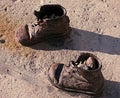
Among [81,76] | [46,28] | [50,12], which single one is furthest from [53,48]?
[81,76]

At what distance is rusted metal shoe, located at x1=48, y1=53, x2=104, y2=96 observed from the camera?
242 centimetres

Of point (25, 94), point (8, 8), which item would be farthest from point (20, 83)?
point (8, 8)

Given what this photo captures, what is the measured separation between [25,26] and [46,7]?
0.25 meters

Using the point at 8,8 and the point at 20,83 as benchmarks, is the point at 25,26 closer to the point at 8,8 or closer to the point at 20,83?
the point at 8,8

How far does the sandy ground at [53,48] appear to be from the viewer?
2.56 meters

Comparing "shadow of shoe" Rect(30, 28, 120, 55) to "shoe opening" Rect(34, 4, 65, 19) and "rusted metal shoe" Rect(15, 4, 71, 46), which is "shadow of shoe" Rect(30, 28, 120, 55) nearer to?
"rusted metal shoe" Rect(15, 4, 71, 46)

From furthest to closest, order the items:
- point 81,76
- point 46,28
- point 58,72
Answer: point 46,28 → point 58,72 → point 81,76

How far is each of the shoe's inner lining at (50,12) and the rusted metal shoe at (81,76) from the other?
0.49 metres

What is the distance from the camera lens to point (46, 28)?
2758 millimetres

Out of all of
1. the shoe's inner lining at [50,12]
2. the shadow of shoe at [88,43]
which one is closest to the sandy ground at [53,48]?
the shadow of shoe at [88,43]

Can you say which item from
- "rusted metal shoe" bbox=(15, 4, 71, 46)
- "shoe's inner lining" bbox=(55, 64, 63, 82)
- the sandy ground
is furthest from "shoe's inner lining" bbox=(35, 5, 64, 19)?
"shoe's inner lining" bbox=(55, 64, 63, 82)

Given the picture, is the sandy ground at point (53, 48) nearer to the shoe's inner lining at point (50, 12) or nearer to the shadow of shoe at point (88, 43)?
the shadow of shoe at point (88, 43)

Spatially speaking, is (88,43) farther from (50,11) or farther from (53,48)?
(50,11)

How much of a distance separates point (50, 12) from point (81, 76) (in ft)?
2.32
